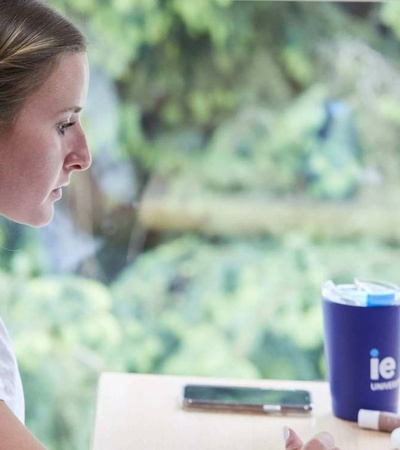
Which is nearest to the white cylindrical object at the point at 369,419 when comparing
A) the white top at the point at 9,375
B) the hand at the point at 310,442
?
the hand at the point at 310,442

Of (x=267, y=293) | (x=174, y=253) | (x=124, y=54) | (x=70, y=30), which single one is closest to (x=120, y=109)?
(x=124, y=54)

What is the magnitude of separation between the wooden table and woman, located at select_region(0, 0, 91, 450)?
5.4 inches

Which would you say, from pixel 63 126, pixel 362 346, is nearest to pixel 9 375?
pixel 63 126

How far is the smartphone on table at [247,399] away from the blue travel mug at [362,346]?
5cm

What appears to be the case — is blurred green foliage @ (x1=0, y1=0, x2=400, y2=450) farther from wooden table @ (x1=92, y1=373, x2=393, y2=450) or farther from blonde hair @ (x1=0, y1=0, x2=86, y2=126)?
blonde hair @ (x1=0, y1=0, x2=86, y2=126)

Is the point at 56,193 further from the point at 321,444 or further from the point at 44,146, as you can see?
the point at 321,444

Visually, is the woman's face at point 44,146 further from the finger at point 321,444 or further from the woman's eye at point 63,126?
the finger at point 321,444

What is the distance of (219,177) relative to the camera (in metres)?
2.38

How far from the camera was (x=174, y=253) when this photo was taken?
242cm

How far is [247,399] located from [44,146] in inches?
17.2

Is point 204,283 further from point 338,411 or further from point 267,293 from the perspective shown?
point 338,411

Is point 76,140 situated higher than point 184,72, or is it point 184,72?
point 184,72

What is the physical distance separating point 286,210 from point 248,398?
1212 millimetres

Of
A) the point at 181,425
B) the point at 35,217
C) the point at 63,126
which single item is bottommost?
the point at 181,425
